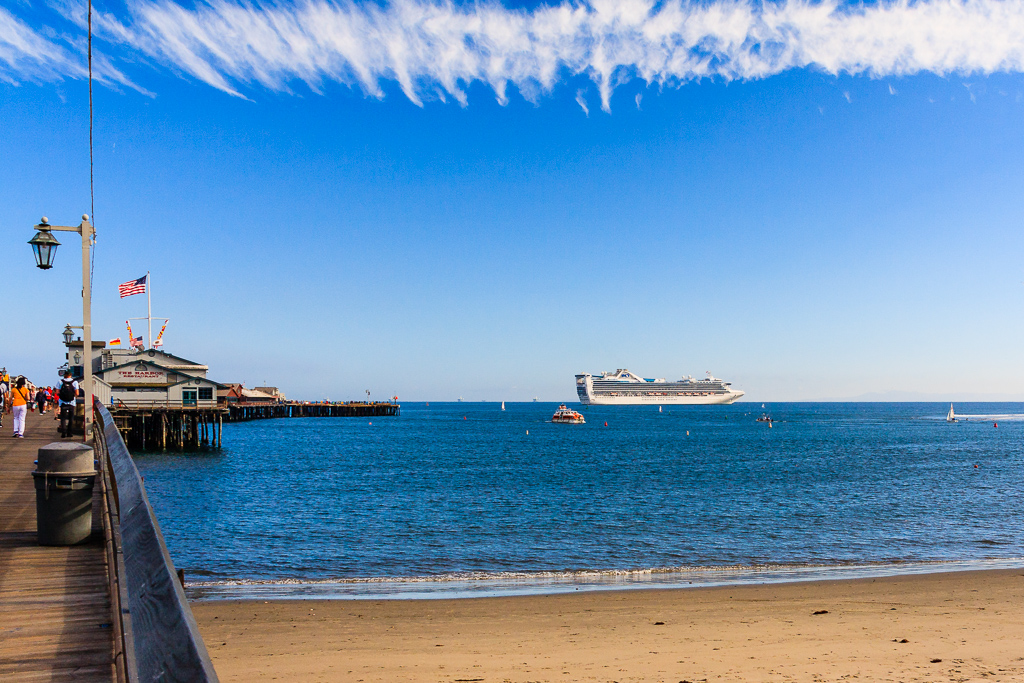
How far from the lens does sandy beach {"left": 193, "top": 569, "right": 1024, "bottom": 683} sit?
1040 cm

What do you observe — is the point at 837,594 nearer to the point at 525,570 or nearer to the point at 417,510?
the point at 525,570

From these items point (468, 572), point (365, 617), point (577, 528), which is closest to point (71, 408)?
point (365, 617)

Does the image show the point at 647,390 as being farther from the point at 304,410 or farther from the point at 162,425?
the point at 162,425

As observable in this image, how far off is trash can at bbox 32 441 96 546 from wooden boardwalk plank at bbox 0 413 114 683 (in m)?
0.15

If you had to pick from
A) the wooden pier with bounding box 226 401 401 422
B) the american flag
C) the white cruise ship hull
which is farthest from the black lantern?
the white cruise ship hull

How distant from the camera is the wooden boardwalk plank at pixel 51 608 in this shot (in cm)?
400

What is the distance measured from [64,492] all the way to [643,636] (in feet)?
32.2

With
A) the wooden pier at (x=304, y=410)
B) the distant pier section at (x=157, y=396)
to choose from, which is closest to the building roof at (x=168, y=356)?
the distant pier section at (x=157, y=396)

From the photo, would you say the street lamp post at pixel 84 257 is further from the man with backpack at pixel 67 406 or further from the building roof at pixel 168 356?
the building roof at pixel 168 356

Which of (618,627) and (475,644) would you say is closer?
(475,644)

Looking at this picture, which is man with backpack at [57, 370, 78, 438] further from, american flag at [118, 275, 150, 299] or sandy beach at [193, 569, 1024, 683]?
american flag at [118, 275, 150, 299]

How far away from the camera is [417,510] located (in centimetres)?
2816

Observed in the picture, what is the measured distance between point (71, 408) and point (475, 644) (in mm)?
11150

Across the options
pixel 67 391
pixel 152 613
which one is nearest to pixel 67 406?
pixel 67 391
